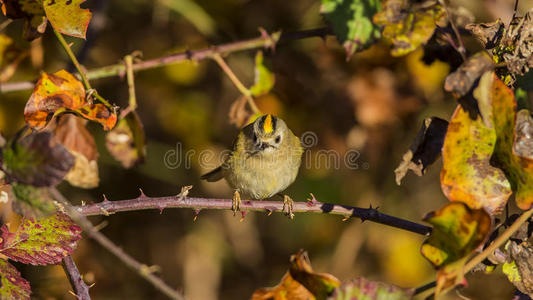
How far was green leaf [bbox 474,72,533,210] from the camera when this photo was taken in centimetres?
148

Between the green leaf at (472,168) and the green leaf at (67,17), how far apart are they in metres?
1.32

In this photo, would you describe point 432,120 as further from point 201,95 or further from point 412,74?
point 201,95

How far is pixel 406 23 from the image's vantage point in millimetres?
2174

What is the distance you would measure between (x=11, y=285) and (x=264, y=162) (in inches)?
75.4

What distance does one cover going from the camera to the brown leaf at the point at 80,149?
2.52m

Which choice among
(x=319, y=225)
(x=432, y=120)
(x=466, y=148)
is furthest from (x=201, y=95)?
(x=466, y=148)

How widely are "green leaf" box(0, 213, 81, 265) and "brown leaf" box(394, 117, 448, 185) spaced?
1.17 m

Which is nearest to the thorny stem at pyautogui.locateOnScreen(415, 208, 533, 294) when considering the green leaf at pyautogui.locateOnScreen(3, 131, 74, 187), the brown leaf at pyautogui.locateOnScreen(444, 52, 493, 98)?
the brown leaf at pyautogui.locateOnScreen(444, 52, 493, 98)

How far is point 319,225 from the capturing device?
4.74 m

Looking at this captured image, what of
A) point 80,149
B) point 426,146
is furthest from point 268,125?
point 426,146

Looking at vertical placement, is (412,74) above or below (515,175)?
above

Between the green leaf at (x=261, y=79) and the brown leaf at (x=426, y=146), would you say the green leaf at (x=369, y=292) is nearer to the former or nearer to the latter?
the brown leaf at (x=426, y=146)

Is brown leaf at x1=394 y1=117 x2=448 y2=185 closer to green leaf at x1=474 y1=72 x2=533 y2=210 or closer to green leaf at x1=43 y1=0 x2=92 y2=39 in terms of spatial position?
green leaf at x1=474 y1=72 x2=533 y2=210

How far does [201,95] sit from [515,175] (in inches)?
A: 132
